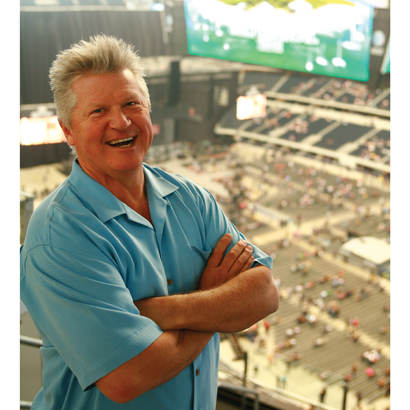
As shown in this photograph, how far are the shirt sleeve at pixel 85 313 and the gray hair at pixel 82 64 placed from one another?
0.72 ft

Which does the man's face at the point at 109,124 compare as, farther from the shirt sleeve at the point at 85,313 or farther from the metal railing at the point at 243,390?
the metal railing at the point at 243,390

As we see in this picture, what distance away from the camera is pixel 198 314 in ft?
2.23

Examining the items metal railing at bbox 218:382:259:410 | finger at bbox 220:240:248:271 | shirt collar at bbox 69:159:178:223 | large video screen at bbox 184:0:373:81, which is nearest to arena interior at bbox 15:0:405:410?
large video screen at bbox 184:0:373:81

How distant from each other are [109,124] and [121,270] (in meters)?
0.21

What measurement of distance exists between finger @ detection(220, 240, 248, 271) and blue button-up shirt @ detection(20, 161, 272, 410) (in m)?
0.03

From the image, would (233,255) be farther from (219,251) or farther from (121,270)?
(121,270)

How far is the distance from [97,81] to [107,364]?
1.25ft

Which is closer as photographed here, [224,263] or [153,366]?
[153,366]

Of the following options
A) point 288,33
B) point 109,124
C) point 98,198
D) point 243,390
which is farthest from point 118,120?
point 288,33

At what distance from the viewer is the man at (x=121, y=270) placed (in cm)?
Result: 60

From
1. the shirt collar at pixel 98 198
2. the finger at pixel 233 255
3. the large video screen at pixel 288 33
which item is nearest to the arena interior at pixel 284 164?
the large video screen at pixel 288 33

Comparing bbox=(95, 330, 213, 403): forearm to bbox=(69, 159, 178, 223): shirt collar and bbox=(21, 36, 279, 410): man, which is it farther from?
bbox=(69, 159, 178, 223): shirt collar
